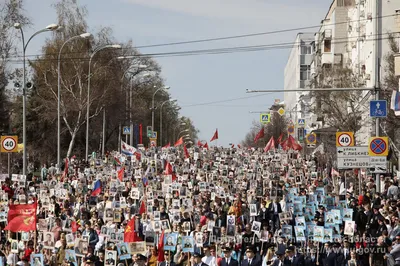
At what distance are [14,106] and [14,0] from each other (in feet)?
71.9

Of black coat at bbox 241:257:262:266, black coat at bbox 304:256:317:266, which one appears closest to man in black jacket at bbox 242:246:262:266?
black coat at bbox 241:257:262:266

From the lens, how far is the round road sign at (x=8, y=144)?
102ft

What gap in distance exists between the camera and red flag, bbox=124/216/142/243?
2048 cm

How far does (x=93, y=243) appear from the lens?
67.1 feet

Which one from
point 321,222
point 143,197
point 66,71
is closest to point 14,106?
point 66,71

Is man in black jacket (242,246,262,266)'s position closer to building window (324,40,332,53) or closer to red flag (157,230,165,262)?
red flag (157,230,165,262)

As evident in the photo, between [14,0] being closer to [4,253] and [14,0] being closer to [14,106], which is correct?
[14,106]

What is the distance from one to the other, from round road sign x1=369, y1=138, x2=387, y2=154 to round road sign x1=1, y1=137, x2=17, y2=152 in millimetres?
11194

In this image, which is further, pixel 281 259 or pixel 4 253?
pixel 4 253

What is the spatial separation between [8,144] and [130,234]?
38.0 feet

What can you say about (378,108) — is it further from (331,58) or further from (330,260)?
(331,58)

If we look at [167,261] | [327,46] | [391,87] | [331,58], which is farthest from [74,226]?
[327,46]

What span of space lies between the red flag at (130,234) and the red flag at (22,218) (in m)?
1.96

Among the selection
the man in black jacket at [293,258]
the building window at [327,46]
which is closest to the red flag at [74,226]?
the man in black jacket at [293,258]
